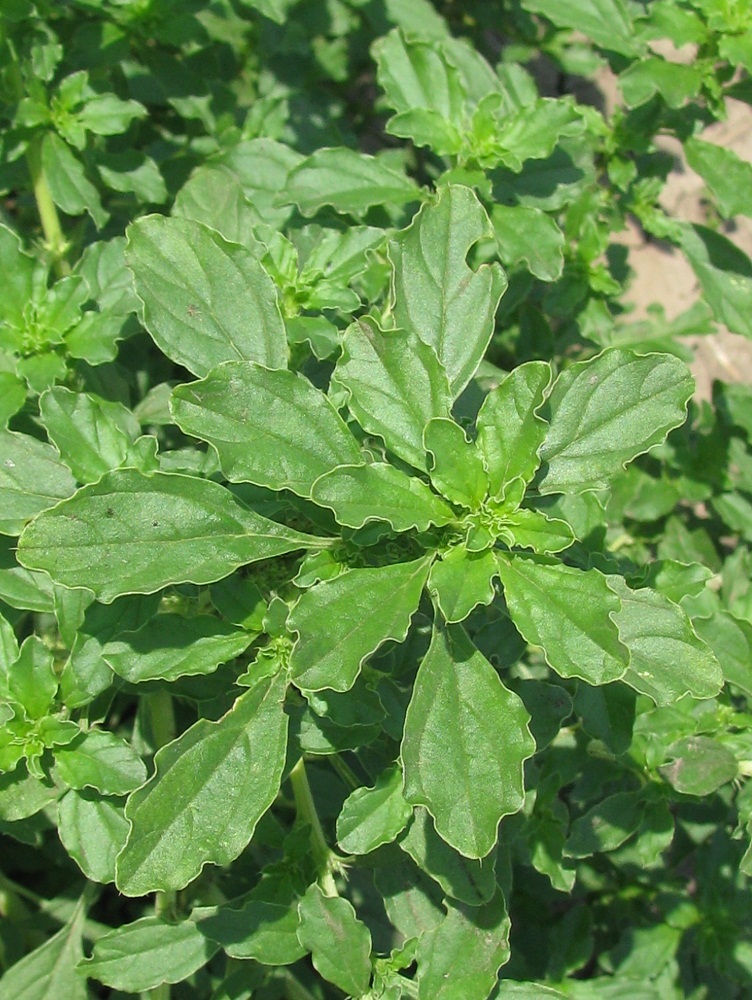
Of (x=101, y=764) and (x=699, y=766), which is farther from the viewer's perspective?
(x=699, y=766)

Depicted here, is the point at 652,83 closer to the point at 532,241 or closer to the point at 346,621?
the point at 532,241

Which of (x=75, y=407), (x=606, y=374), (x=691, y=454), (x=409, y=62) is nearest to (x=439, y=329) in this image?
(x=606, y=374)

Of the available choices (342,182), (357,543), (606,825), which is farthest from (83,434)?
(606,825)

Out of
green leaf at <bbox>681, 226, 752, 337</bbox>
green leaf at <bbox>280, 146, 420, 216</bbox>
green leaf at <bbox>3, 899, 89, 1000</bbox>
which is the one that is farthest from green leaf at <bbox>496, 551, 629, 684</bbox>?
green leaf at <bbox>681, 226, 752, 337</bbox>

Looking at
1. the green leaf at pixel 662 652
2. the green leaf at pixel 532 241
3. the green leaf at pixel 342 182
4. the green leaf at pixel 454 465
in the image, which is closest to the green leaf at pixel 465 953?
the green leaf at pixel 662 652

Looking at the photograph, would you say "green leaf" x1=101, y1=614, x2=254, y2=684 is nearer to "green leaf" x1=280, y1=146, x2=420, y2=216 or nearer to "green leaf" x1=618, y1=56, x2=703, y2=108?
"green leaf" x1=280, y1=146, x2=420, y2=216

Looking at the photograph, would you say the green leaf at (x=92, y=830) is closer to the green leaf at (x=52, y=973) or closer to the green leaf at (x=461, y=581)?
the green leaf at (x=52, y=973)
